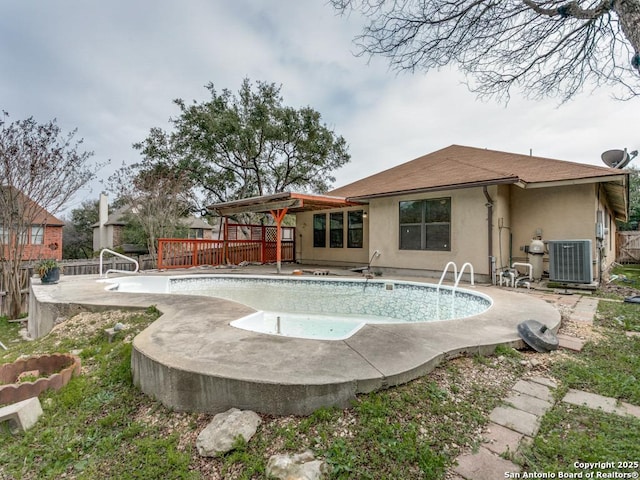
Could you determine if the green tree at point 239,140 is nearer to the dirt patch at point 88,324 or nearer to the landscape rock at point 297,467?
the dirt patch at point 88,324

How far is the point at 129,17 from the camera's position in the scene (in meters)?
7.73

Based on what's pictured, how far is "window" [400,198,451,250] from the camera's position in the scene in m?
8.48

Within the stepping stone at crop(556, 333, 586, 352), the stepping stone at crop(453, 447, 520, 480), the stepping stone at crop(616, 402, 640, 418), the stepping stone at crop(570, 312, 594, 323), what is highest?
the stepping stone at crop(570, 312, 594, 323)

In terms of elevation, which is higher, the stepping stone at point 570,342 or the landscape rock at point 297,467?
the stepping stone at point 570,342

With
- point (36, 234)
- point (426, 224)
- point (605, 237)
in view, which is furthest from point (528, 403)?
point (36, 234)

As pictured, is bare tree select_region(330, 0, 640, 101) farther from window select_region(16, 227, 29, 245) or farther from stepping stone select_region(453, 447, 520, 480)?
window select_region(16, 227, 29, 245)

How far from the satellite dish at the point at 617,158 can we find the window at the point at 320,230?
30.0 feet

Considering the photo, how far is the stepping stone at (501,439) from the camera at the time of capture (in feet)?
5.90

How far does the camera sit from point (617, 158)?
8617 mm

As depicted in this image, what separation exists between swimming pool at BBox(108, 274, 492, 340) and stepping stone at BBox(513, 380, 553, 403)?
2.60m

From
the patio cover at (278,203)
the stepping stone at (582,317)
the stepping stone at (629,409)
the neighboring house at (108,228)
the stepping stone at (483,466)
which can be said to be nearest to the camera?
the stepping stone at (483,466)

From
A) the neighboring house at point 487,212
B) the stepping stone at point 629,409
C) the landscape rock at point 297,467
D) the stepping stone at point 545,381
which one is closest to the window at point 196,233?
the neighboring house at point 487,212

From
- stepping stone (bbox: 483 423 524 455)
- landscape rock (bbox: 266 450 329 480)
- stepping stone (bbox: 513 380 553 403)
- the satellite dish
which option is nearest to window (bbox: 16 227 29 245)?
landscape rock (bbox: 266 450 329 480)

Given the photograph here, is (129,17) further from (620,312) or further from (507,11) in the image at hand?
(620,312)
